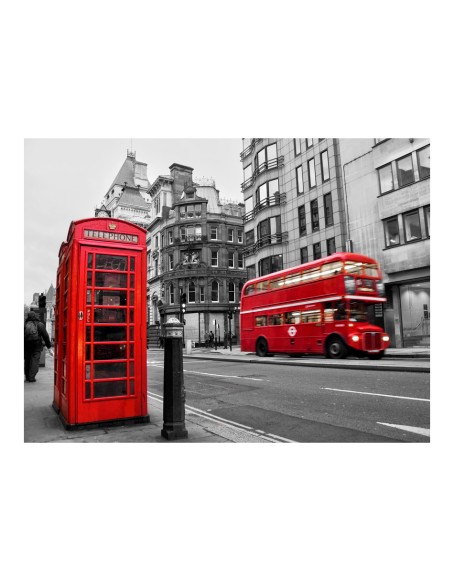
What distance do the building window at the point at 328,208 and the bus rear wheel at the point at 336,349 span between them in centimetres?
641

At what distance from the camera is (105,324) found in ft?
13.3

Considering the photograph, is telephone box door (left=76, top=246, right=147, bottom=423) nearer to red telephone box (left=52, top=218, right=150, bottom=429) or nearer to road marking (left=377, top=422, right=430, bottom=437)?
red telephone box (left=52, top=218, right=150, bottom=429)

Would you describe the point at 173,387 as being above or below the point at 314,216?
below

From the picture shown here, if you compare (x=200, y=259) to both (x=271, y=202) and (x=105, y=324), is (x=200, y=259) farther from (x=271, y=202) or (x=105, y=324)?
(x=105, y=324)

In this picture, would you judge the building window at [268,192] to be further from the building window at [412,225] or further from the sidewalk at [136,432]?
the sidewalk at [136,432]

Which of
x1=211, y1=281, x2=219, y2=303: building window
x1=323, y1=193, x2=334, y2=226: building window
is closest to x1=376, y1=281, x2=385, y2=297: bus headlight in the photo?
x1=323, y1=193, x2=334, y2=226: building window

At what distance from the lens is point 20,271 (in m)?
3.86

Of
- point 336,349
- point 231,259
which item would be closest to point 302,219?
point 336,349

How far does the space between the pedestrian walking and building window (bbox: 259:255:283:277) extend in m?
14.8

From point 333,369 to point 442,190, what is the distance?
5880mm

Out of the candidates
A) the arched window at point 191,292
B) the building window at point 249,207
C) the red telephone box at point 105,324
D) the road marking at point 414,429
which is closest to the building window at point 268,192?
the building window at point 249,207

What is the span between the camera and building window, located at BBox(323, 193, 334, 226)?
1599 cm

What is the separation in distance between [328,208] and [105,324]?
45.5ft
